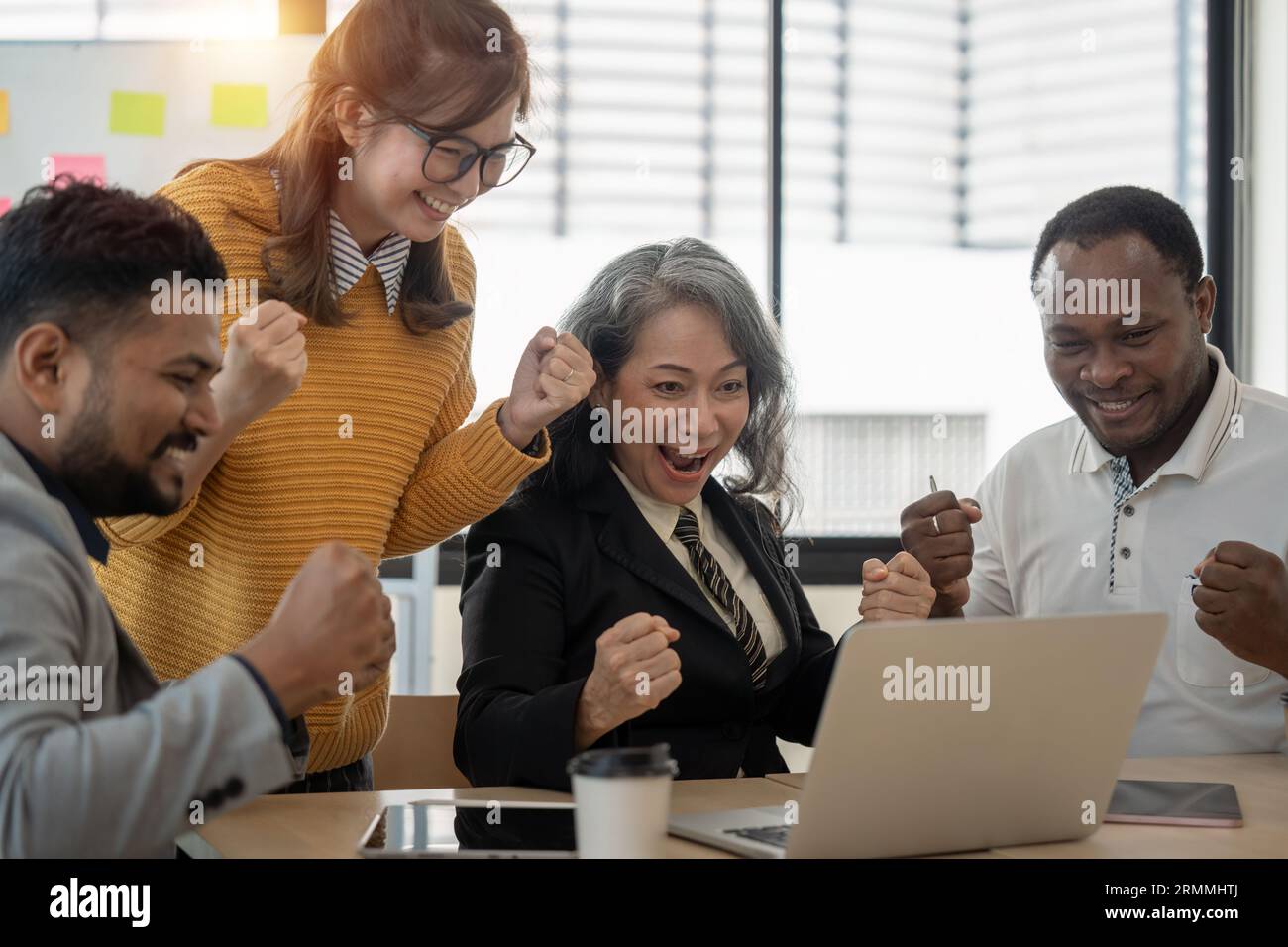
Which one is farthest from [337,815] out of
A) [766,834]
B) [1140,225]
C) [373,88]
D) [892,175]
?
[892,175]

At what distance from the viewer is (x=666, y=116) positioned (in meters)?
3.77

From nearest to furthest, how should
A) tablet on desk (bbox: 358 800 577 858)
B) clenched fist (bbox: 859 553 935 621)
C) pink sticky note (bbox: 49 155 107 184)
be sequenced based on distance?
tablet on desk (bbox: 358 800 577 858)
clenched fist (bbox: 859 553 935 621)
pink sticky note (bbox: 49 155 107 184)

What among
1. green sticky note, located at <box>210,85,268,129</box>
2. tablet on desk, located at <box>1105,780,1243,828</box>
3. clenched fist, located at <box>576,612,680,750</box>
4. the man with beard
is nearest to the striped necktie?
clenched fist, located at <box>576,612,680,750</box>

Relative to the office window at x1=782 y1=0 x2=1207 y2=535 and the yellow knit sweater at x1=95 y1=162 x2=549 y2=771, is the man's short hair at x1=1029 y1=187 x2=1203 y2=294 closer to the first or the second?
the yellow knit sweater at x1=95 y1=162 x2=549 y2=771

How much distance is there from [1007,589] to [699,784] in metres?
0.97

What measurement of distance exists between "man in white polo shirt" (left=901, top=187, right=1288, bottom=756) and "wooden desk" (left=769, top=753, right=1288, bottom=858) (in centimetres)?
37

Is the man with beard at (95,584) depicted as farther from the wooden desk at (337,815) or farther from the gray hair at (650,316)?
the gray hair at (650,316)

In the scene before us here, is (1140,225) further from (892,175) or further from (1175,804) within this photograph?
(892,175)

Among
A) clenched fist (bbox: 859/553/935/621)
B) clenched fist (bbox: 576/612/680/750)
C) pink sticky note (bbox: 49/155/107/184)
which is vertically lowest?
clenched fist (bbox: 576/612/680/750)

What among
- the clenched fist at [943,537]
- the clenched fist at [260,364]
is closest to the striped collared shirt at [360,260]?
the clenched fist at [260,364]

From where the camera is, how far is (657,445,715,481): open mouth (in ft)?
6.12

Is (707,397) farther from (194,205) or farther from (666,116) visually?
(666,116)

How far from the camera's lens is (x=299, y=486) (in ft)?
5.19

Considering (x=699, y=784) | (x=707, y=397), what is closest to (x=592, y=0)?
(x=707, y=397)
